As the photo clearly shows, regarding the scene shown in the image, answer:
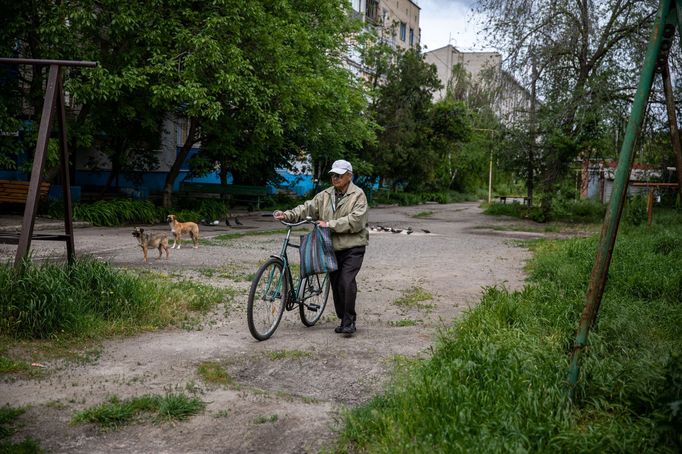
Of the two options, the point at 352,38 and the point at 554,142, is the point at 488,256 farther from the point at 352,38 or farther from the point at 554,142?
the point at 352,38

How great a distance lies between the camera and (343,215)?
7.14 m

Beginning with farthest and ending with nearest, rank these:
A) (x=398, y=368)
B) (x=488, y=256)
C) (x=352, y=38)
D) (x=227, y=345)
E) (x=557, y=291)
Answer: (x=352, y=38) → (x=488, y=256) → (x=557, y=291) → (x=227, y=345) → (x=398, y=368)

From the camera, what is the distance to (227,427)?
4.39 meters

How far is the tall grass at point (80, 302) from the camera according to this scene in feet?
20.8

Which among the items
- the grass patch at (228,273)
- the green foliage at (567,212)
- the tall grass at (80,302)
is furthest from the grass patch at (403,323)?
the green foliage at (567,212)

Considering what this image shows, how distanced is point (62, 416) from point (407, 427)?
7.44 ft

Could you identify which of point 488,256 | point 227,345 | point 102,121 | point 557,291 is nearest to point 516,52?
point 488,256

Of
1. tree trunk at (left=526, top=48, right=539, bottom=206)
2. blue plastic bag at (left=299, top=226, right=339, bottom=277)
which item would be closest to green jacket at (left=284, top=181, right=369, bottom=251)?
blue plastic bag at (left=299, top=226, right=339, bottom=277)

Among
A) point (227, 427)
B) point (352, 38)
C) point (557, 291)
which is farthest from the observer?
point (352, 38)

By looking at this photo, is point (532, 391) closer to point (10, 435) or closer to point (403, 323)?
point (10, 435)

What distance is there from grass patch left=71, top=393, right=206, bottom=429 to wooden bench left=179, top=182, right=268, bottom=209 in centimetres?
2206

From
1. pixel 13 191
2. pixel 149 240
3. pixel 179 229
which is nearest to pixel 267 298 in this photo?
pixel 149 240

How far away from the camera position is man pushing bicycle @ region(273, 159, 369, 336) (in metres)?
6.99

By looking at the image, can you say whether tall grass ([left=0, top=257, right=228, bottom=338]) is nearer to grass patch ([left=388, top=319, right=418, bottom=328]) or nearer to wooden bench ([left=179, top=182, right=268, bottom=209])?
grass patch ([left=388, top=319, right=418, bottom=328])
